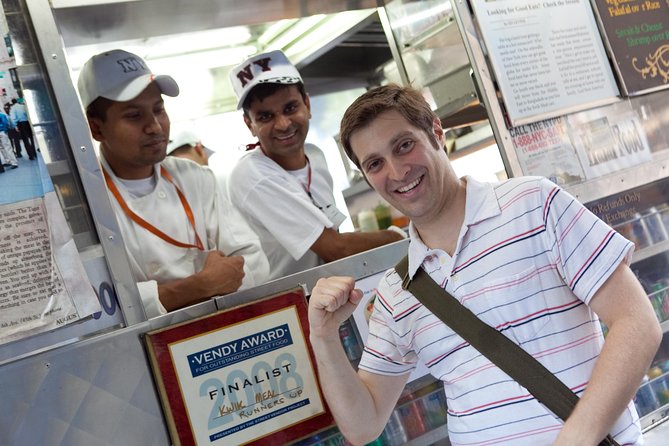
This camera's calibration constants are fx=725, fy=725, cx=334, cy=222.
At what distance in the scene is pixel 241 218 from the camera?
10.2 ft

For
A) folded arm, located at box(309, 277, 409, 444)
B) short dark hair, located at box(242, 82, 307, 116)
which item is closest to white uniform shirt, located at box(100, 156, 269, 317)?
short dark hair, located at box(242, 82, 307, 116)

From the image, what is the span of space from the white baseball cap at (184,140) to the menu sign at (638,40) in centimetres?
222

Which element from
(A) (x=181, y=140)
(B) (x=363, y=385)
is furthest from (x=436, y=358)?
(A) (x=181, y=140)

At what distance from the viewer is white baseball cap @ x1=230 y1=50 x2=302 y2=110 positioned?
3.06m

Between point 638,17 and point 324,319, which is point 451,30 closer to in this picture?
point 638,17

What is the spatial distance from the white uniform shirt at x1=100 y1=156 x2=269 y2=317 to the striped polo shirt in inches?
37.2

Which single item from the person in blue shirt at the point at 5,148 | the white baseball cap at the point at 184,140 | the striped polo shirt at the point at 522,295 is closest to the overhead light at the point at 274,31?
the white baseball cap at the point at 184,140

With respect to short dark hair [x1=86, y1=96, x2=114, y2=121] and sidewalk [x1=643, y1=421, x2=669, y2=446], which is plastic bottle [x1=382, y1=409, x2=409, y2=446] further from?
short dark hair [x1=86, y1=96, x2=114, y2=121]

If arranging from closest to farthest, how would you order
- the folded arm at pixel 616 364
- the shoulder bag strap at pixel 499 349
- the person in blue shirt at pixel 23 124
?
1. the folded arm at pixel 616 364
2. the shoulder bag strap at pixel 499 349
3. the person in blue shirt at pixel 23 124

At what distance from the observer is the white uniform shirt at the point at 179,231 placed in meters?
2.61

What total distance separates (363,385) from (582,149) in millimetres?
2032

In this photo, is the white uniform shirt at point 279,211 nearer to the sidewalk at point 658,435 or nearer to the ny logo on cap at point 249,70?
the ny logo on cap at point 249,70

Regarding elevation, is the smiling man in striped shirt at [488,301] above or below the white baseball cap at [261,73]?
below

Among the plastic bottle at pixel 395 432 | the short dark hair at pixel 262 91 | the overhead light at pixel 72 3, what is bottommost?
the plastic bottle at pixel 395 432
